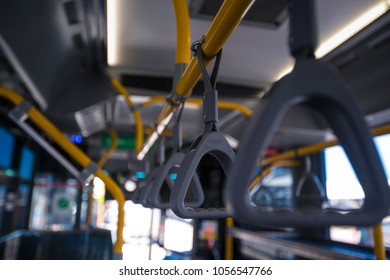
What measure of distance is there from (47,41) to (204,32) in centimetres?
74

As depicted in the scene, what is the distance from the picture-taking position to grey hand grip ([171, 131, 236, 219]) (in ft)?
1.44

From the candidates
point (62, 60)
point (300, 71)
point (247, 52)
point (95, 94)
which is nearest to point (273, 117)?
point (300, 71)

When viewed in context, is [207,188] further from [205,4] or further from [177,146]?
[177,146]

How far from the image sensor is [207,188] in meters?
4.07

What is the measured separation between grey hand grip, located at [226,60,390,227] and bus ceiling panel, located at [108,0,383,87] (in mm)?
757

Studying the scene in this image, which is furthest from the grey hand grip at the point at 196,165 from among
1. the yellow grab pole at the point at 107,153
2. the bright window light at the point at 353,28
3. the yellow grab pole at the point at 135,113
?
the yellow grab pole at the point at 107,153

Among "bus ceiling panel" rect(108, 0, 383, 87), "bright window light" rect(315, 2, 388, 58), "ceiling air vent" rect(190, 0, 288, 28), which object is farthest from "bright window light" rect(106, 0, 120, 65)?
"bright window light" rect(315, 2, 388, 58)

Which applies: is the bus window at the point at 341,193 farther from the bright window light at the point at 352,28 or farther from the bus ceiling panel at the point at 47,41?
the bus ceiling panel at the point at 47,41

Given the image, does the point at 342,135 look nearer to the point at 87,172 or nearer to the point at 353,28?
the point at 87,172

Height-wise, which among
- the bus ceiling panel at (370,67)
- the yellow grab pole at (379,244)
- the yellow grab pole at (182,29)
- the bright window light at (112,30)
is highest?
the bus ceiling panel at (370,67)

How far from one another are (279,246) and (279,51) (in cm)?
178

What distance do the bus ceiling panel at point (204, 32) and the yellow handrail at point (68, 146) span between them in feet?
1.69

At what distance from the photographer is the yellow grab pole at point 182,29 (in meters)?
0.69

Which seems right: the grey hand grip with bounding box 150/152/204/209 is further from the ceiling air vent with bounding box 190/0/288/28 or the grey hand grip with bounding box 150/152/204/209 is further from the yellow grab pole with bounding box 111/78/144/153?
the yellow grab pole with bounding box 111/78/144/153
